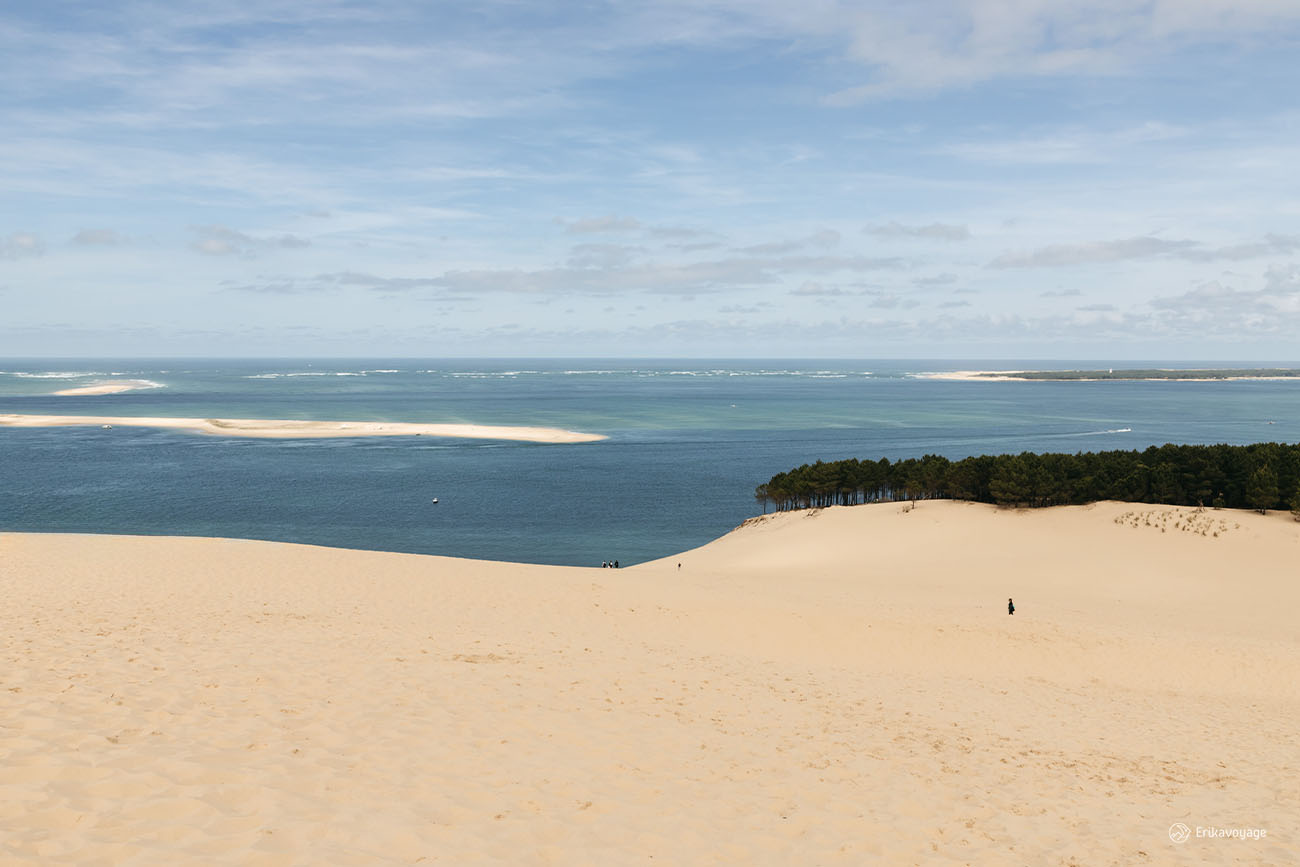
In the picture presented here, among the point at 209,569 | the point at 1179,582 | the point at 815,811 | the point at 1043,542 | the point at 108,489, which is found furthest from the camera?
the point at 108,489

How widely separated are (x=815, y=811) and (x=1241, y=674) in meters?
19.6

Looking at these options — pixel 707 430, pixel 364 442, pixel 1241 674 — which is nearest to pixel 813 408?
pixel 707 430

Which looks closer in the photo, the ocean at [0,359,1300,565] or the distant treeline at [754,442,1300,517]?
the distant treeline at [754,442,1300,517]

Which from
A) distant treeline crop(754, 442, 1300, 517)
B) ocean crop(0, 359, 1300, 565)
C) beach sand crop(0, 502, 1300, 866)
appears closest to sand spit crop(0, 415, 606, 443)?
ocean crop(0, 359, 1300, 565)

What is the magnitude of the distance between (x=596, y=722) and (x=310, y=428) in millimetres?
119572

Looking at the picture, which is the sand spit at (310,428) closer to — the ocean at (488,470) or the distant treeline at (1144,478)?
the ocean at (488,470)

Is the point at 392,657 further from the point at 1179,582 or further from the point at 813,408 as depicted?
the point at 813,408

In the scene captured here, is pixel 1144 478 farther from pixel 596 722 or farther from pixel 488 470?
pixel 488 470

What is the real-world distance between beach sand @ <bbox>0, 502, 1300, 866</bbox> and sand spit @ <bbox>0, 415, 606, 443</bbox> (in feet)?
280

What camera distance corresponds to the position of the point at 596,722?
45.1 ft

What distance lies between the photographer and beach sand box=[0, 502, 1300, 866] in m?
9.29

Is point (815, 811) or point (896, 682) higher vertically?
point (815, 811)

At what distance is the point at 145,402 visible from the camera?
174 meters

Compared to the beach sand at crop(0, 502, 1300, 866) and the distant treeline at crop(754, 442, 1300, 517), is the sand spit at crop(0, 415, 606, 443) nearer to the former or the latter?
the distant treeline at crop(754, 442, 1300, 517)
